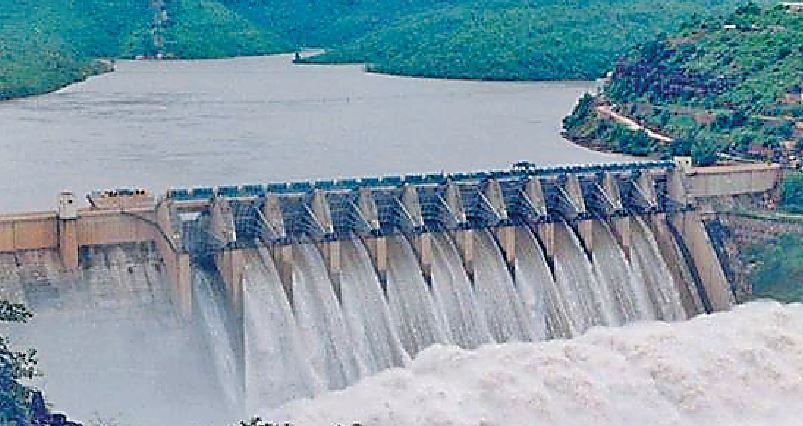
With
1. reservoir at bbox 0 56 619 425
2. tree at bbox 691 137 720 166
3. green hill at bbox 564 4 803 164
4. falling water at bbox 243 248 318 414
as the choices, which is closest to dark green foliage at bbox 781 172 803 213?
green hill at bbox 564 4 803 164

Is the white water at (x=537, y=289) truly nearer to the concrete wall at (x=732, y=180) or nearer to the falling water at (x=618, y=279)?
the falling water at (x=618, y=279)

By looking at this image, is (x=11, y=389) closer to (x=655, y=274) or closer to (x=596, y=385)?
(x=596, y=385)

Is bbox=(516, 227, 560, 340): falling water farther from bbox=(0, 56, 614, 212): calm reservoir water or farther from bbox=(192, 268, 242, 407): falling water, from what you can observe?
bbox=(0, 56, 614, 212): calm reservoir water

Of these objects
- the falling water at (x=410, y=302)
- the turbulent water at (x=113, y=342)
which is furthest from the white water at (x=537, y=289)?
the turbulent water at (x=113, y=342)

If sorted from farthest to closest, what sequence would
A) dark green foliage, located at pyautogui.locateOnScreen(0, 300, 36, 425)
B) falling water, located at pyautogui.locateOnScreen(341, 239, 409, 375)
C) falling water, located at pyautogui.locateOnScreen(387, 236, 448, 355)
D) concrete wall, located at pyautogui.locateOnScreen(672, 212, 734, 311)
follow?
concrete wall, located at pyautogui.locateOnScreen(672, 212, 734, 311)
falling water, located at pyautogui.locateOnScreen(387, 236, 448, 355)
falling water, located at pyautogui.locateOnScreen(341, 239, 409, 375)
dark green foliage, located at pyautogui.locateOnScreen(0, 300, 36, 425)

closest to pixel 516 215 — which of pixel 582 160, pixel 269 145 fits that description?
pixel 582 160

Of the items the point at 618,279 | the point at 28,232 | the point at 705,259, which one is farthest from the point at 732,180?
the point at 28,232
